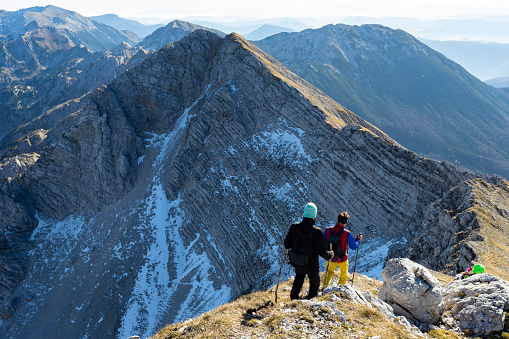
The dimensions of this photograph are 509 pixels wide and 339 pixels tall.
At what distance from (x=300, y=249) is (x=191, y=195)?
57156 millimetres

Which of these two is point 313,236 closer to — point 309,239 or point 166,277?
point 309,239

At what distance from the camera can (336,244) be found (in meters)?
13.6

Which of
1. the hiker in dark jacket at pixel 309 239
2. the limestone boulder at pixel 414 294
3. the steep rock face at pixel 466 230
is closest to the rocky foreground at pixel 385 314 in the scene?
the limestone boulder at pixel 414 294

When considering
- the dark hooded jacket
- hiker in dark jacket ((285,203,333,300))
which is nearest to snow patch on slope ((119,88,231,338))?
hiker in dark jacket ((285,203,333,300))

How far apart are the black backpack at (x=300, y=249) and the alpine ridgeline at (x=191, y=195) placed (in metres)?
19.5

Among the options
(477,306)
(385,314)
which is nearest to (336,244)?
(385,314)

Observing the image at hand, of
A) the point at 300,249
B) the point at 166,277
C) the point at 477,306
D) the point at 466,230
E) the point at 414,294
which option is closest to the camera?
the point at 300,249

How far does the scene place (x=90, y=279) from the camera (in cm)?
5891

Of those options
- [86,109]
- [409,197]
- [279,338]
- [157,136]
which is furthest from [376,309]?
[86,109]

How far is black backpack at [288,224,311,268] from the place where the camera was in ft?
38.8

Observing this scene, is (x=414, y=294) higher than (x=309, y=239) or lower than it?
lower

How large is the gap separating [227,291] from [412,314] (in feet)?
139

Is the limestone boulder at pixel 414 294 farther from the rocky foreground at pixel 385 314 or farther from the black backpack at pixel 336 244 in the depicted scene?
the black backpack at pixel 336 244

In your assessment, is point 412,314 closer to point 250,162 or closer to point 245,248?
point 245,248
